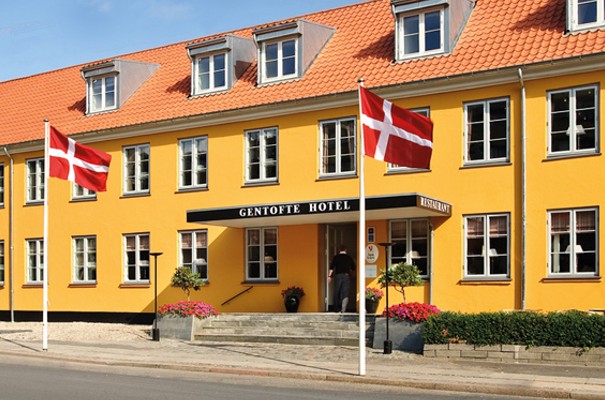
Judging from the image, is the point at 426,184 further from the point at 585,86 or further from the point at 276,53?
the point at 276,53

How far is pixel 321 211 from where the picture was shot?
2275 centimetres

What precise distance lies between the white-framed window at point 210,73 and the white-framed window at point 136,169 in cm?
264

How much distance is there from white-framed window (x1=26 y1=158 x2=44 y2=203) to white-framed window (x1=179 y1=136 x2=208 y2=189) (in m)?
6.30

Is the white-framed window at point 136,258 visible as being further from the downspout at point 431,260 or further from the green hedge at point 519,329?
the green hedge at point 519,329

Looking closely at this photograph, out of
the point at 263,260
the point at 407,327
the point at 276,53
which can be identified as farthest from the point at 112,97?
the point at 407,327

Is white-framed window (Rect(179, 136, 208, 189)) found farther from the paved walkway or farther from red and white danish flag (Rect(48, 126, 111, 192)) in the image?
the paved walkway

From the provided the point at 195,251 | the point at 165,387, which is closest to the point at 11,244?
the point at 195,251

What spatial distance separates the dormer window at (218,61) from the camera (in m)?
28.5

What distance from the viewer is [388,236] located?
24.2 meters

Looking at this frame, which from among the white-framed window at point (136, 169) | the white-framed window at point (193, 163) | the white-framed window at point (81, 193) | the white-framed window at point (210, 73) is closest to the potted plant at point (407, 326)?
the white-framed window at point (193, 163)

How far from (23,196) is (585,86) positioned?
796 inches

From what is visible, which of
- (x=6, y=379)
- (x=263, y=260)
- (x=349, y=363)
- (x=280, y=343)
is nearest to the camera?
(x=6, y=379)

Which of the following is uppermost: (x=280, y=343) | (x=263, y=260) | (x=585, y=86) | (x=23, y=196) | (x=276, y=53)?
(x=276, y=53)

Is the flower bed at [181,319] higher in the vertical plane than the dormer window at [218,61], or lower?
lower
